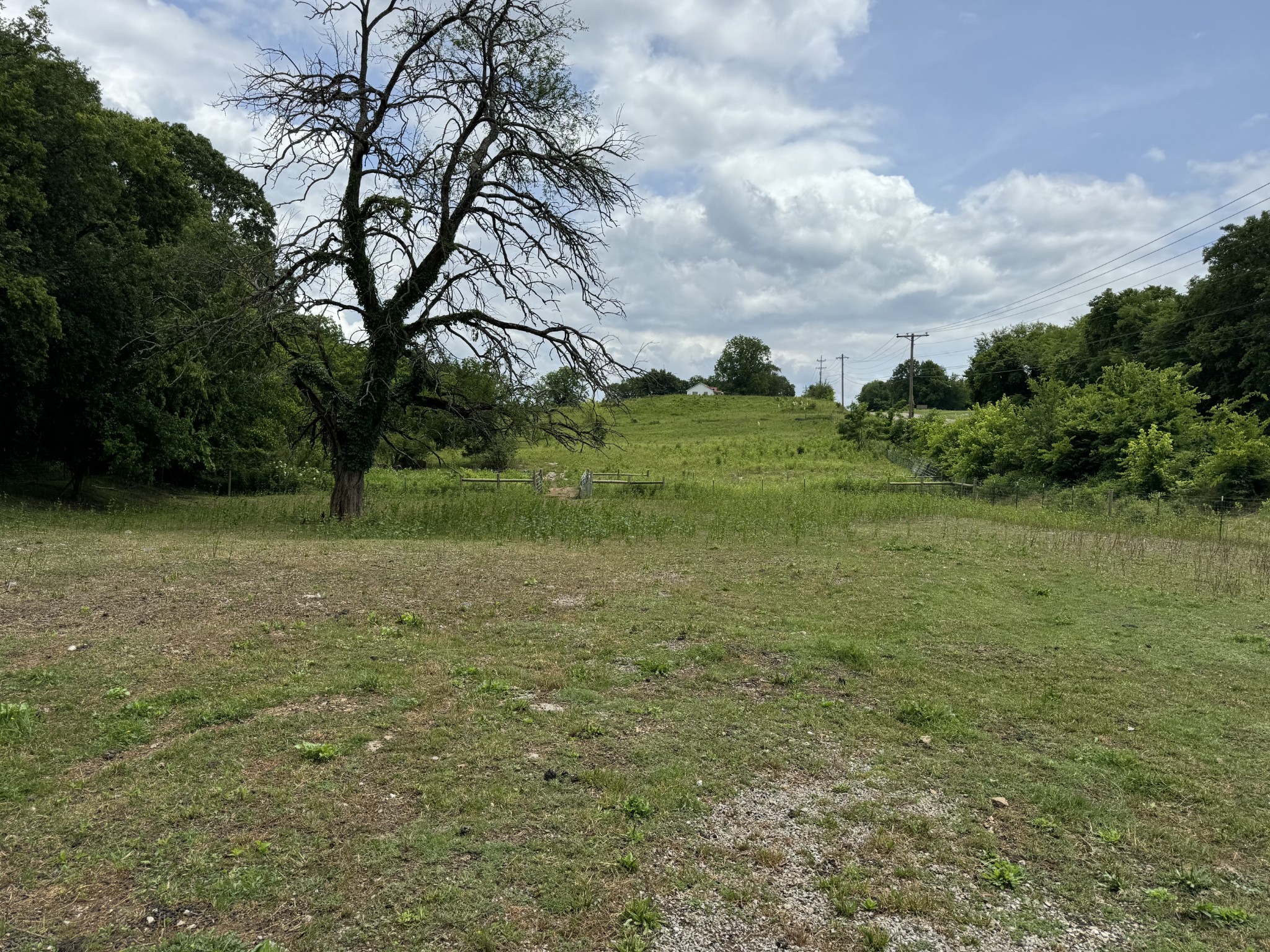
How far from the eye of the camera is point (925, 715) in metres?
5.51

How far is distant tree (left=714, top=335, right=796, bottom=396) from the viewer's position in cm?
9175

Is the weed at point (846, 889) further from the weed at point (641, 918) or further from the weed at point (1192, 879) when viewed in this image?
the weed at point (1192, 879)

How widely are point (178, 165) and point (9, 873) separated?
21.2m

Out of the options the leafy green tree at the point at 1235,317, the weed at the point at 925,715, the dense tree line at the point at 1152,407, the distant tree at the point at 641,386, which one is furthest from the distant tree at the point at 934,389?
the weed at the point at 925,715

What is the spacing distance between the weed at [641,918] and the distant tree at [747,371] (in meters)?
89.8

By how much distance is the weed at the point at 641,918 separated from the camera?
3.04 metres

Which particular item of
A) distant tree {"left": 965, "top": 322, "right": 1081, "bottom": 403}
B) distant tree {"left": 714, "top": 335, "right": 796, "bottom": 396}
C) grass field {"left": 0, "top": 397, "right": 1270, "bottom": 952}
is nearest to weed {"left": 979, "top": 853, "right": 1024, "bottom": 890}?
grass field {"left": 0, "top": 397, "right": 1270, "bottom": 952}

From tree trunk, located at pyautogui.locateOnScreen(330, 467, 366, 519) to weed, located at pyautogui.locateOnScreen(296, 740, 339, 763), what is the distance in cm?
1221

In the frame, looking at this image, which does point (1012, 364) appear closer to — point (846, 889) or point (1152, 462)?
point (1152, 462)

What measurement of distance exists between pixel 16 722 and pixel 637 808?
13.1 feet

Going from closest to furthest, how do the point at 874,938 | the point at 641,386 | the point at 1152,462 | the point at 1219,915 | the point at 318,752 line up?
1. the point at 874,938
2. the point at 1219,915
3. the point at 318,752
4. the point at 641,386
5. the point at 1152,462

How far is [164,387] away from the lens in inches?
703

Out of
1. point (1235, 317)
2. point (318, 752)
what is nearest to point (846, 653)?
point (318, 752)

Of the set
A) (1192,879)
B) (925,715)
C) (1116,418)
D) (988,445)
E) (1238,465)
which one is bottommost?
(1192,879)
